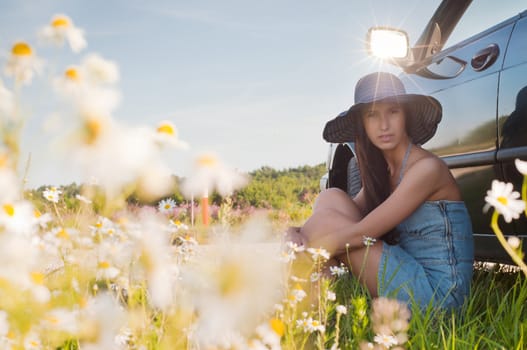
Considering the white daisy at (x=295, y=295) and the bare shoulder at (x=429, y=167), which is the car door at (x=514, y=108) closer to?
the bare shoulder at (x=429, y=167)

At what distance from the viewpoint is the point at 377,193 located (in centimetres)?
280

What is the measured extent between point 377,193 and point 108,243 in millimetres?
2058

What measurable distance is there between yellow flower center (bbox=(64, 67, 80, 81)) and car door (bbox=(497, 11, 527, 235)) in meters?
2.11

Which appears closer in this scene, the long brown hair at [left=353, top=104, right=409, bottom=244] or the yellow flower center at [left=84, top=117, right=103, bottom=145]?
the yellow flower center at [left=84, top=117, right=103, bottom=145]

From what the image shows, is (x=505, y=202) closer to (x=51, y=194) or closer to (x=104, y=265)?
(x=104, y=265)

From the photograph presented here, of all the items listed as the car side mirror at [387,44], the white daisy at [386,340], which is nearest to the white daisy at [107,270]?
the white daisy at [386,340]

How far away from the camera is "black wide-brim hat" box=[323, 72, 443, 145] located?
8.21ft

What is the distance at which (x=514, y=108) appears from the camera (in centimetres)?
242

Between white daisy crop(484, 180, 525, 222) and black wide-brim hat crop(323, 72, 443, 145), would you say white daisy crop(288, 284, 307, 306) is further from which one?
black wide-brim hat crop(323, 72, 443, 145)

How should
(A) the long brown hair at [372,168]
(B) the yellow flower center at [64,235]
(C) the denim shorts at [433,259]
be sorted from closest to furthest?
(B) the yellow flower center at [64,235] → (C) the denim shorts at [433,259] → (A) the long brown hair at [372,168]

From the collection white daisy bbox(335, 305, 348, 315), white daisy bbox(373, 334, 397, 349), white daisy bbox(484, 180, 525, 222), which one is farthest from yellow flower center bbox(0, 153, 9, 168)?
white daisy bbox(373, 334, 397, 349)

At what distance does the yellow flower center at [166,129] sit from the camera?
722 millimetres

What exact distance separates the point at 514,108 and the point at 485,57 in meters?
0.34

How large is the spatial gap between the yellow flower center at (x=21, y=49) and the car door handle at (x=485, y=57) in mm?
2297
